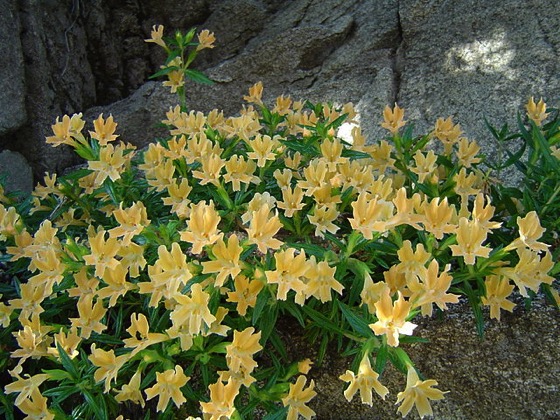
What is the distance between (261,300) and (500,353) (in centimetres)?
83

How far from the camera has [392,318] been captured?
1.52m

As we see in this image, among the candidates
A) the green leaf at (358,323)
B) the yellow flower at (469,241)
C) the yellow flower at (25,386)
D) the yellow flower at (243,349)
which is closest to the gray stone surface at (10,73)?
the yellow flower at (25,386)

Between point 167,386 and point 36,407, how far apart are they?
39 centimetres

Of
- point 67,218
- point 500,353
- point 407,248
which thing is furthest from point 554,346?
point 67,218

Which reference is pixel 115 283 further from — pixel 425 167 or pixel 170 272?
pixel 425 167

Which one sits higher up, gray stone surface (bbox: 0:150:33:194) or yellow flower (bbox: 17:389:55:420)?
yellow flower (bbox: 17:389:55:420)

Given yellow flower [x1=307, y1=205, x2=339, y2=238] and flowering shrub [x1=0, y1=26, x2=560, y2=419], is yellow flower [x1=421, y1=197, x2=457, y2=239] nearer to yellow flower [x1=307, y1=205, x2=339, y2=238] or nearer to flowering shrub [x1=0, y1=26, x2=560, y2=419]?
flowering shrub [x1=0, y1=26, x2=560, y2=419]

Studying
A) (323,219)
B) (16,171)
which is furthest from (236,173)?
(16,171)

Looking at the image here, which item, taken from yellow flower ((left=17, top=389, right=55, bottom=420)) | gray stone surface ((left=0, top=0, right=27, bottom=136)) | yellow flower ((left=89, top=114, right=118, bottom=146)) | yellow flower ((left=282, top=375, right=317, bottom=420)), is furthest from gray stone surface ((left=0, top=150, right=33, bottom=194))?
yellow flower ((left=282, top=375, right=317, bottom=420))

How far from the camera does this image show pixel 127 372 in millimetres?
1862

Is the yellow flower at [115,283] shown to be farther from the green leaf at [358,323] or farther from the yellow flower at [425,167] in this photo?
the yellow flower at [425,167]

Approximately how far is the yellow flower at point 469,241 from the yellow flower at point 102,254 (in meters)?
0.93

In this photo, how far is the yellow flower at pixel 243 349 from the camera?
64.6 inches

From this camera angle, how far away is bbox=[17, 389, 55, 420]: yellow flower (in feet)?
5.64
